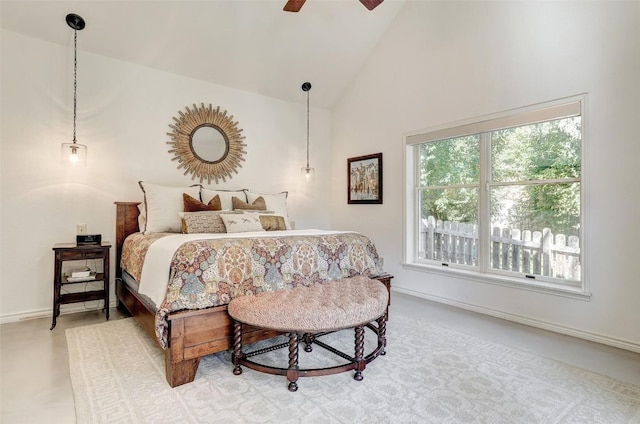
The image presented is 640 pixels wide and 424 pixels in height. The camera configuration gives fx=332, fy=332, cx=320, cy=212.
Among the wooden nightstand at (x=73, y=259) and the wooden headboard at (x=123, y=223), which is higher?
the wooden headboard at (x=123, y=223)

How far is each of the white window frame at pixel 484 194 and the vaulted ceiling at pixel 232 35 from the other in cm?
156

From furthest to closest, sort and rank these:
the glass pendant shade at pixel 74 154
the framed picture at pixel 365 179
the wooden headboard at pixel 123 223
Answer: the framed picture at pixel 365 179 < the wooden headboard at pixel 123 223 < the glass pendant shade at pixel 74 154

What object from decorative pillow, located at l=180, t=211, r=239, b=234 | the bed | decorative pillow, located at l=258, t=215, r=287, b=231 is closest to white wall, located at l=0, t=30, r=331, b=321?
decorative pillow, located at l=180, t=211, r=239, b=234

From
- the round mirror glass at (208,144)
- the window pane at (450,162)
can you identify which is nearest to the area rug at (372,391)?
the window pane at (450,162)

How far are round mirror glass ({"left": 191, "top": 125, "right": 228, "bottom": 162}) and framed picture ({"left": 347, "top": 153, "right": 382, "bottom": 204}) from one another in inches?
75.8

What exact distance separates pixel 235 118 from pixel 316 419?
395 cm

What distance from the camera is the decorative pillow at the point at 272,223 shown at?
3.49 meters

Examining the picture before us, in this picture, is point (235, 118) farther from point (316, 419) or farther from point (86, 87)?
point (316, 419)

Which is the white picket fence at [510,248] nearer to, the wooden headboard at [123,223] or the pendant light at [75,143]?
the wooden headboard at [123,223]

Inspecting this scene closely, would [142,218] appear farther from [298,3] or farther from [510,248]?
[510,248]

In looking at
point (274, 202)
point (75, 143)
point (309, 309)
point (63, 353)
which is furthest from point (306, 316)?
point (75, 143)

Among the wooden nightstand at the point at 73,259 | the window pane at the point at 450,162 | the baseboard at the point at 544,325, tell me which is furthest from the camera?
the window pane at the point at 450,162

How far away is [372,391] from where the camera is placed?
1.93m

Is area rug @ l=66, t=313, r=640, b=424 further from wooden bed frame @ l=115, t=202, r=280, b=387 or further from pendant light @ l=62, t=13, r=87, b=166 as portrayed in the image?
pendant light @ l=62, t=13, r=87, b=166
